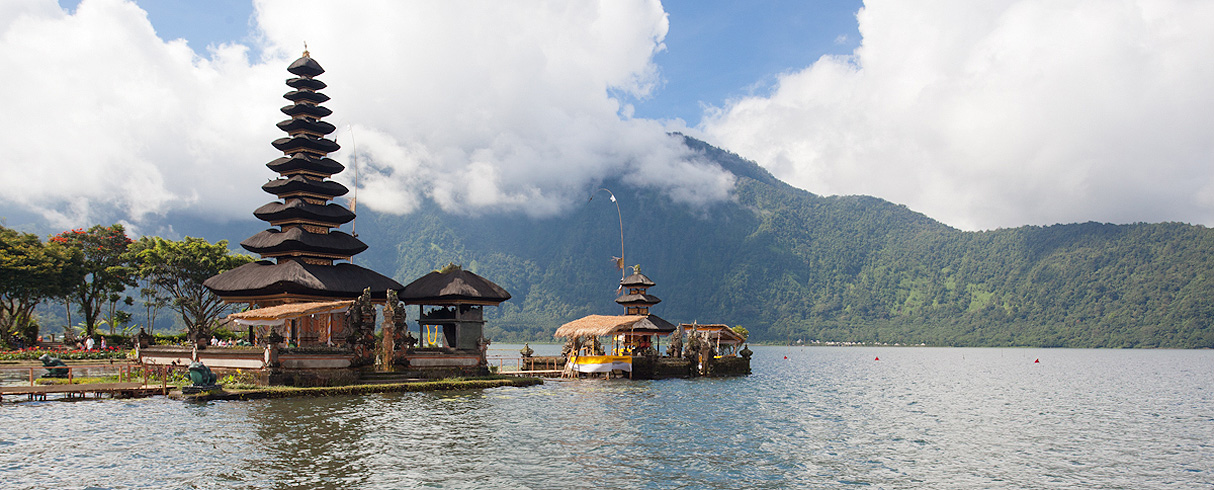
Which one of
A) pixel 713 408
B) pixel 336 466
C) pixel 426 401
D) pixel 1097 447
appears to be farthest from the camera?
pixel 713 408

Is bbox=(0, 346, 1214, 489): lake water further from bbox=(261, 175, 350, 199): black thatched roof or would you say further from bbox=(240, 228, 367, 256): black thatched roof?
bbox=(261, 175, 350, 199): black thatched roof

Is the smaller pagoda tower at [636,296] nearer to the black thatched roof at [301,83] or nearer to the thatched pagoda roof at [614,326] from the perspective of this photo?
the thatched pagoda roof at [614,326]

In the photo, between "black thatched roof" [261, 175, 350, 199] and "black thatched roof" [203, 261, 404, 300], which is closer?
"black thatched roof" [203, 261, 404, 300]

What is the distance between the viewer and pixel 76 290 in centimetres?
7044

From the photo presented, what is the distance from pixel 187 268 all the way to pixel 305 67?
24.0 meters

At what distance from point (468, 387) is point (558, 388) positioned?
712 centimetres

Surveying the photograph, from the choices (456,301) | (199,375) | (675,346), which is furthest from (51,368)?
(675,346)

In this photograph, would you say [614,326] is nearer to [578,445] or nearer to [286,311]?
[286,311]

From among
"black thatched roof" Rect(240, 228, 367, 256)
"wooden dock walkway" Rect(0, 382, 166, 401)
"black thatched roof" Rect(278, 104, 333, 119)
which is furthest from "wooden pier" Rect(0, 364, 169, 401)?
"black thatched roof" Rect(278, 104, 333, 119)

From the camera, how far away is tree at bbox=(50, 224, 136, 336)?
70.2m

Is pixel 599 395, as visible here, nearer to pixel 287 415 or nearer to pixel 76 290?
pixel 287 415

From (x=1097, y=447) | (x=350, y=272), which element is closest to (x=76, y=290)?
(x=350, y=272)

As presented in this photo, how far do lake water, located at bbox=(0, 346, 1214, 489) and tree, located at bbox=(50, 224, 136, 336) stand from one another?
39677 mm

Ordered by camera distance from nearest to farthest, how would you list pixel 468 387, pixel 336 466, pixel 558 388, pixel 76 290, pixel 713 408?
pixel 336 466 < pixel 713 408 < pixel 468 387 < pixel 558 388 < pixel 76 290
